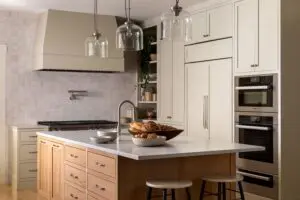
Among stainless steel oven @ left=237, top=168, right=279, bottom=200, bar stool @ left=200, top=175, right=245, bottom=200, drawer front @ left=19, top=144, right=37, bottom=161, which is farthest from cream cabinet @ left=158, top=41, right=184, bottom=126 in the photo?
bar stool @ left=200, top=175, right=245, bottom=200

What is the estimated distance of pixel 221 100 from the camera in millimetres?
5445

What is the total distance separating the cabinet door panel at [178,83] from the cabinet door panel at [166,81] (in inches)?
3.8

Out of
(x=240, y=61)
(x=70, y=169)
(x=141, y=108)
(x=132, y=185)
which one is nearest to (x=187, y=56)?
(x=240, y=61)

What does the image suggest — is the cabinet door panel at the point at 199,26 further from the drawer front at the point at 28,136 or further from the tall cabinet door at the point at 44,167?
the drawer front at the point at 28,136

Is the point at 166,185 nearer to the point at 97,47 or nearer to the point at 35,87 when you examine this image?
the point at 97,47

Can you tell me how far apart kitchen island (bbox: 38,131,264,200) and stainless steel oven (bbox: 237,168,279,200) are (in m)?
1.01

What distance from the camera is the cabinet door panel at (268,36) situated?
15.2ft

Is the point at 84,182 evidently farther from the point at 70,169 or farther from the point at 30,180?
the point at 30,180

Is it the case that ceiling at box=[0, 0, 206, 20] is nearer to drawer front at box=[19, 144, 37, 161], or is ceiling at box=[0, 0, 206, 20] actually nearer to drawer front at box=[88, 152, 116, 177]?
drawer front at box=[19, 144, 37, 161]

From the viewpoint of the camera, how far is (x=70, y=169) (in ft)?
14.4

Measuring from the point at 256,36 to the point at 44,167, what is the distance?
301 centimetres

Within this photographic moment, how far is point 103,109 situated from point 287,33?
366 cm

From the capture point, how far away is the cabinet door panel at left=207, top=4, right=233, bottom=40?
17.5 feet

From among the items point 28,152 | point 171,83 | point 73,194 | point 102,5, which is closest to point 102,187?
point 73,194
